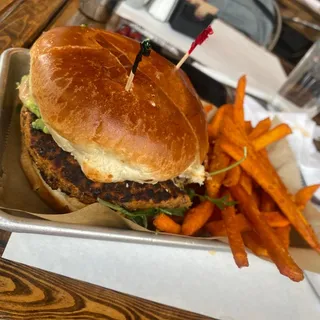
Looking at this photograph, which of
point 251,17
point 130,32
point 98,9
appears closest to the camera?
point 98,9

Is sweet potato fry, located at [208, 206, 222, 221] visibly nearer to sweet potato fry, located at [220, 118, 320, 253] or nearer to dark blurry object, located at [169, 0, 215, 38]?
sweet potato fry, located at [220, 118, 320, 253]

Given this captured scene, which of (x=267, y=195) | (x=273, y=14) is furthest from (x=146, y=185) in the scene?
(x=273, y=14)

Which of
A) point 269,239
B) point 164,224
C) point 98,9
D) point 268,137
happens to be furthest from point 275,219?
point 98,9

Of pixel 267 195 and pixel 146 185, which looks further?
pixel 267 195

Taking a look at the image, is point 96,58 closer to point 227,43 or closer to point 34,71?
point 34,71

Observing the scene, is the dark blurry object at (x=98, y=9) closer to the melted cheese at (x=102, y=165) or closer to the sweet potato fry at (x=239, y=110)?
the sweet potato fry at (x=239, y=110)

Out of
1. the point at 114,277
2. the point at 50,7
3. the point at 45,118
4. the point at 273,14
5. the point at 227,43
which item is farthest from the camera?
the point at 273,14

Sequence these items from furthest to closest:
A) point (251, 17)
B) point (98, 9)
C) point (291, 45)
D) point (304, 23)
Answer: point (304, 23) → point (291, 45) → point (251, 17) → point (98, 9)

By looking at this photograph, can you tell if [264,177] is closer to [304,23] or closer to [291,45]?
[291,45]
